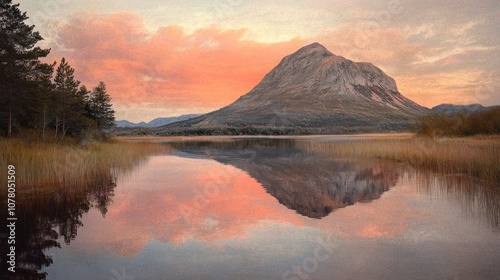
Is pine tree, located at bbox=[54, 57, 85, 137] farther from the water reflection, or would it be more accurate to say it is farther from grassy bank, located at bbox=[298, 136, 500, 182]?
grassy bank, located at bbox=[298, 136, 500, 182]

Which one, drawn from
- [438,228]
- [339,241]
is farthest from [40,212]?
[438,228]

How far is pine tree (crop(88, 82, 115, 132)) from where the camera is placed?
2535 inches

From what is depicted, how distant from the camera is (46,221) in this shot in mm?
12062

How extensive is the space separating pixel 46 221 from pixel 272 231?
689 centimetres

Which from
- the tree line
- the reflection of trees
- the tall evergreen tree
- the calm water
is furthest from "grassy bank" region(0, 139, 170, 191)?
the tree line

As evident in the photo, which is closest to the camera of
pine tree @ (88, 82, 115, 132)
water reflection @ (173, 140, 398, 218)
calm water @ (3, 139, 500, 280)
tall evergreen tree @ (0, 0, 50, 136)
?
calm water @ (3, 139, 500, 280)

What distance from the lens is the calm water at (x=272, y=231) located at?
816cm

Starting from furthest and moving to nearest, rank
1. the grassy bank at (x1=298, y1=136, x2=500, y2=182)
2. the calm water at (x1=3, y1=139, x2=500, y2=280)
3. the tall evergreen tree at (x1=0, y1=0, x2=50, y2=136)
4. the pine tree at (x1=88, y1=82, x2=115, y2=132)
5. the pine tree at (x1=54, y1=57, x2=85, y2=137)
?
the pine tree at (x1=88, y1=82, x2=115, y2=132) < the pine tree at (x1=54, y1=57, x2=85, y2=137) < the tall evergreen tree at (x1=0, y1=0, x2=50, y2=136) < the grassy bank at (x1=298, y1=136, x2=500, y2=182) < the calm water at (x1=3, y1=139, x2=500, y2=280)

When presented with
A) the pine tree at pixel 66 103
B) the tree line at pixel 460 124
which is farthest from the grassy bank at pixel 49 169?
the tree line at pixel 460 124

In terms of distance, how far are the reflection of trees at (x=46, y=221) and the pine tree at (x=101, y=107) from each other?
4883cm

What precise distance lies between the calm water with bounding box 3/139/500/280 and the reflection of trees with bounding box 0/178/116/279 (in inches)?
2.5

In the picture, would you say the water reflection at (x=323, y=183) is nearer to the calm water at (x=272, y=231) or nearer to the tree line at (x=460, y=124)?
the calm water at (x=272, y=231)

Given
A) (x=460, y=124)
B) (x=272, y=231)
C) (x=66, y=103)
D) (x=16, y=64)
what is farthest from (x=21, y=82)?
(x=460, y=124)

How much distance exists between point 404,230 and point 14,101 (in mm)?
30551
